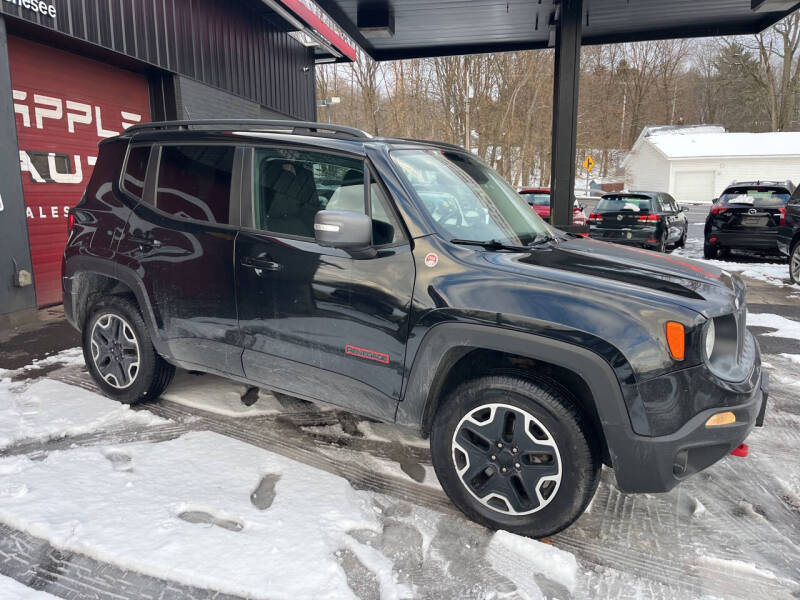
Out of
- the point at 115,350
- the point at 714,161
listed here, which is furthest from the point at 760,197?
the point at 714,161

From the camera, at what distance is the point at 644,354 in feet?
7.59

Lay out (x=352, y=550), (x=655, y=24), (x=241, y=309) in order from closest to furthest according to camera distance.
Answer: (x=352, y=550) < (x=241, y=309) < (x=655, y=24)

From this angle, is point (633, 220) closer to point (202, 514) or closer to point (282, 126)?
point (282, 126)

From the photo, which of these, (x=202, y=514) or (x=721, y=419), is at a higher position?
(x=721, y=419)

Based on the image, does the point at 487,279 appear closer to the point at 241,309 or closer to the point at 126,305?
the point at 241,309

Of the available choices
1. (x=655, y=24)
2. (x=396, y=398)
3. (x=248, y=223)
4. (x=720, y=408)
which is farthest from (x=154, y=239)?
(x=655, y=24)

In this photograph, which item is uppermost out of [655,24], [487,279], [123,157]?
[655,24]

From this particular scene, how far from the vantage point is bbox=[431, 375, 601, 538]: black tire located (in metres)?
2.48

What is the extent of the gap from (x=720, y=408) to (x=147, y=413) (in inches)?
138

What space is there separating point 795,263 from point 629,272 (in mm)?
8111

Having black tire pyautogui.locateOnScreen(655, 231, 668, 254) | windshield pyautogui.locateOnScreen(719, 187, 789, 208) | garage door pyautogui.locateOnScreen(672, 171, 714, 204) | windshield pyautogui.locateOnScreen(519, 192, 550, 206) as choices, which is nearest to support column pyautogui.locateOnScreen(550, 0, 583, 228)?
black tire pyautogui.locateOnScreen(655, 231, 668, 254)

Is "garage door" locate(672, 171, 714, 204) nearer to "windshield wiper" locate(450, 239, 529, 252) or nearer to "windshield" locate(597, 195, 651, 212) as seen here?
"windshield" locate(597, 195, 651, 212)

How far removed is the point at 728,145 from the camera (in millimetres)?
44656

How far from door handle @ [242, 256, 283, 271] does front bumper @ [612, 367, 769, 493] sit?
1998 millimetres
